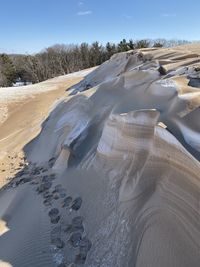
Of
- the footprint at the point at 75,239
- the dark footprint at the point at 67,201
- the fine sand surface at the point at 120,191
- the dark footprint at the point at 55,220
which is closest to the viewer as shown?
the fine sand surface at the point at 120,191

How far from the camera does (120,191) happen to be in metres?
3.76

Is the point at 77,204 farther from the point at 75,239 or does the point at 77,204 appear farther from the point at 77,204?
the point at 75,239

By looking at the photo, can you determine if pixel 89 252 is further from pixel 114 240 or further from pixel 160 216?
pixel 160 216

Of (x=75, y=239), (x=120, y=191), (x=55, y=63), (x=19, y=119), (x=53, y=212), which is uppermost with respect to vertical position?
(x=120, y=191)

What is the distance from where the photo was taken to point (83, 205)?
407 centimetres

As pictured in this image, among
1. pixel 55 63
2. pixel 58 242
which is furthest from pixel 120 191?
pixel 55 63

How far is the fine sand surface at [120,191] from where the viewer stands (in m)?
2.88

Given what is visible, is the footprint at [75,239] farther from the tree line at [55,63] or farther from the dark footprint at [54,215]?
the tree line at [55,63]

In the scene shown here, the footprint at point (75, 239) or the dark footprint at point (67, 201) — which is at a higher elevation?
the footprint at point (75, 239)

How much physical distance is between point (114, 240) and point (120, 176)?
861mm

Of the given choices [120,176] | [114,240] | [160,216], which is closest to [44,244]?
[114,240]

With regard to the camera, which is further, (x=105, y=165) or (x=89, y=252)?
(x=105, y=165)

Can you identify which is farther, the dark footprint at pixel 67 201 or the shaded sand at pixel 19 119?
the shaded sand at pixel 19 119

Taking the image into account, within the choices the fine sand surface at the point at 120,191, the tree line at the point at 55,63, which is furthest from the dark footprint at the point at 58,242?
the tree line at the point at 55,63
